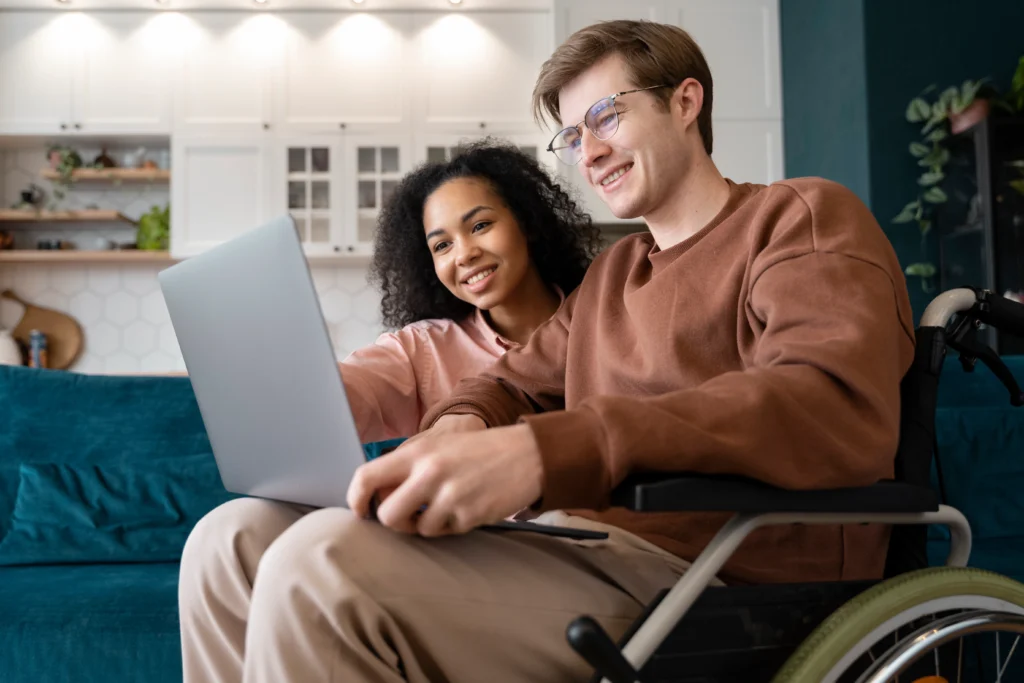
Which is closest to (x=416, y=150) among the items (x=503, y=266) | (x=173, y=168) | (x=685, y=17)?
(x=173, y=168)

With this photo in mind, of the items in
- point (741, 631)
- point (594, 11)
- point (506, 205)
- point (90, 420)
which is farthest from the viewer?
point (594, 11)

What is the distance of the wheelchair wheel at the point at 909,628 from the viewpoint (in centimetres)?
78

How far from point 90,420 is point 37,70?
3.14 m

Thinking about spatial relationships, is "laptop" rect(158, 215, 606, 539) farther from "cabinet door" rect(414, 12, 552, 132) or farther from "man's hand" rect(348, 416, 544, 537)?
"cabinet door" rect(414, 12, 552, 132)

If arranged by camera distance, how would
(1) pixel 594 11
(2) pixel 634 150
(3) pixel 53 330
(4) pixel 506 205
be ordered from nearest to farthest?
(2) pixel 634 150
(4) pixel 506 205
(1) pixel 594 11
(3) pixel 53 330

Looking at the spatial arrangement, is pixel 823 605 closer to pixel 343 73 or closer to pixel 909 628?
pixel 909 628

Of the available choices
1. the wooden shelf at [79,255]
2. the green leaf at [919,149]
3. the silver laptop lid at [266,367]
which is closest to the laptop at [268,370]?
the silver laptop lid at [266,367]

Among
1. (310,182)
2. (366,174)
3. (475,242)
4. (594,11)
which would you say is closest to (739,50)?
(594,11)

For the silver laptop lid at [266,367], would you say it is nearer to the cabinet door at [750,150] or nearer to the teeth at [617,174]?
the teeth at [617,174]

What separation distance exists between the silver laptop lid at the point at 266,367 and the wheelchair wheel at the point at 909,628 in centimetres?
44

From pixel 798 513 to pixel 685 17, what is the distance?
4037mm

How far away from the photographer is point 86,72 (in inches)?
174

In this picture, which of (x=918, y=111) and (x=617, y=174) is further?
(x=918, y=111)

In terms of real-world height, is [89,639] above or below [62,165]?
below
